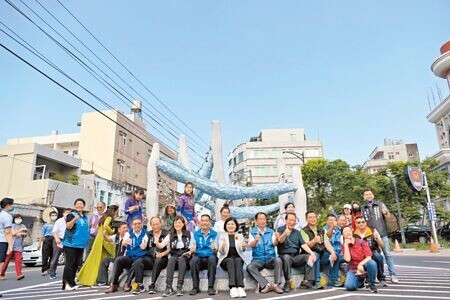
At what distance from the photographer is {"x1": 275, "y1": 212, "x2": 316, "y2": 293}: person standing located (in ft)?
19.6

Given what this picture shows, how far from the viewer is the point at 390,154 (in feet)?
214

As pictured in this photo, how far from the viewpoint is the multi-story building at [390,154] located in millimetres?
62500

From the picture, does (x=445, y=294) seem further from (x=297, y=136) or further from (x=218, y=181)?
(x=297, y=136)

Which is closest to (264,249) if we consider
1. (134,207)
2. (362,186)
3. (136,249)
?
(136,249)

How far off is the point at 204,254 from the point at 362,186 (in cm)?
2545

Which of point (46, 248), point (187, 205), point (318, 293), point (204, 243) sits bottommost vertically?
point (318, 293)

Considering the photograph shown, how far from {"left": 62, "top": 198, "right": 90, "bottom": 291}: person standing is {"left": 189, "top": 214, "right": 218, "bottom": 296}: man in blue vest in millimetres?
2300

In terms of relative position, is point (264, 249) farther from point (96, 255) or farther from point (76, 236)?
point (76, 236)

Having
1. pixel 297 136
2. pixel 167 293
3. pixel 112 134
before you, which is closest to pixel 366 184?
pixel 112 134

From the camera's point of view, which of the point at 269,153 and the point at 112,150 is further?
the point at 269,153

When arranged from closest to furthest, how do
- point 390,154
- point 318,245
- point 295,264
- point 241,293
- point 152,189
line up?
point 241,293 → point 295,264 → point 318,245 → point 152,189 → point 390,154

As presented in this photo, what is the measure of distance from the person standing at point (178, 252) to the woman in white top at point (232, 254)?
2.03ft

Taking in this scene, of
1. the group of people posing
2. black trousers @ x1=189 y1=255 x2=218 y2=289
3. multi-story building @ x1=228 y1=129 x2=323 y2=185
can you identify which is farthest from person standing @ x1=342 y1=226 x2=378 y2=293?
multi-story building @ x1=228 y1=129 x2=323 y2=185

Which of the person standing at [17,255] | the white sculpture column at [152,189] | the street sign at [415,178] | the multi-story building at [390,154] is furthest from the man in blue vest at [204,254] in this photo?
the multi-story building at [390,154]
